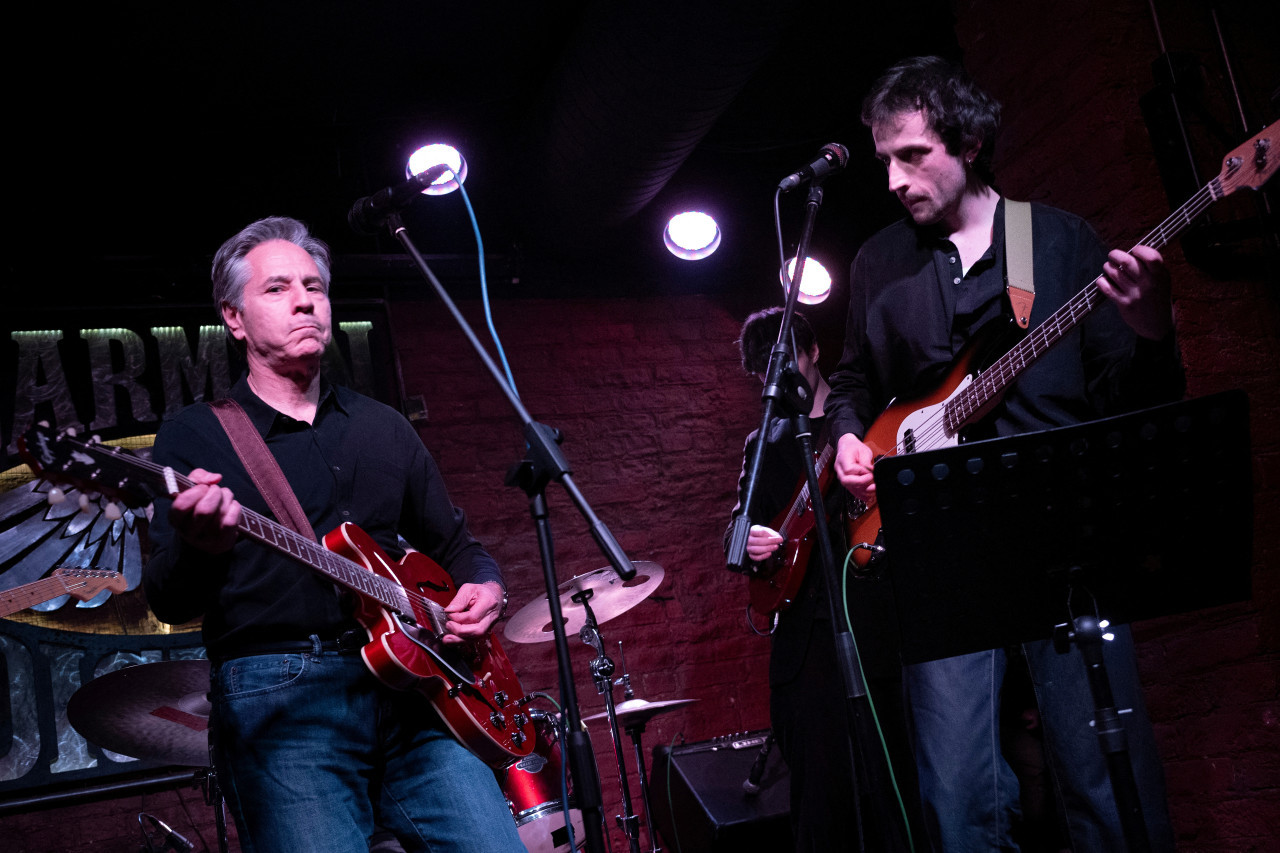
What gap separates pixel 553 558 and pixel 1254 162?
166 cm

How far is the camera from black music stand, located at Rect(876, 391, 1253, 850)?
Answer: 1677mm

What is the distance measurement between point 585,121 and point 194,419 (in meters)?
2.38

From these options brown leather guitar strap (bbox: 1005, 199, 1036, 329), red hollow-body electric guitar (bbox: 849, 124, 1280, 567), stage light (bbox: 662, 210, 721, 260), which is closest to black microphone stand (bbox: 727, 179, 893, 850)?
red hollow-body electric guitar (bbox: 849, 124, 1280, 567)

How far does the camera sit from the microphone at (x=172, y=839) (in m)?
3.60

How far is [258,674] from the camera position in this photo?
188cm

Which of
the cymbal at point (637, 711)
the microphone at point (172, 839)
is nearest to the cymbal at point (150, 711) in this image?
the microphone at point (172, 839)

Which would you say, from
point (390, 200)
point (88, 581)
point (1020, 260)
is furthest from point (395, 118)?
point (1020, 260)

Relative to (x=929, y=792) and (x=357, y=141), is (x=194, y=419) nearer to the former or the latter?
(x=929, y=792)

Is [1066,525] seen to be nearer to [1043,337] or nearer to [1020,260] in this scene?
[1043,337]

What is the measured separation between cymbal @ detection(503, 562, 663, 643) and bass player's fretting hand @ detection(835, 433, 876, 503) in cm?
145

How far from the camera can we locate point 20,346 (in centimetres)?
421

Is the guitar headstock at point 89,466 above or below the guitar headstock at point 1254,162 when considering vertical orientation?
below

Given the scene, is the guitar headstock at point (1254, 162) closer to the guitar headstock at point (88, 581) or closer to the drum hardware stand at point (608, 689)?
the drum hardware stand at point (608, 689)

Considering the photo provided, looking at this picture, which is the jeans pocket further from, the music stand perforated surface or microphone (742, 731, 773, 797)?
microphone (742, 731, 773, 797)
